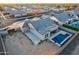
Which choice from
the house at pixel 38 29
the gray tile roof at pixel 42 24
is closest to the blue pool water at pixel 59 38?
the house at pixel 38 29

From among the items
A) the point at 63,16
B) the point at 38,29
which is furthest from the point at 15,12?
the point at 63,16

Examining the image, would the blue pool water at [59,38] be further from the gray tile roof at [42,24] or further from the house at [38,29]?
the gray tile roof at [42,24]

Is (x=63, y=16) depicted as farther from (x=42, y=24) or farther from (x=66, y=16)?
(x=42, y=24)

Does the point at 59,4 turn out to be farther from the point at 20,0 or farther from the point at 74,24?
the point at 20,0

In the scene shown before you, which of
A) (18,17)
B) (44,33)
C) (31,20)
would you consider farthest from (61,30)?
(18,17)

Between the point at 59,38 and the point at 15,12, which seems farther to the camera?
the point at 15,12

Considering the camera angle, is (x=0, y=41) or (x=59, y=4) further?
(x=59, y=4)

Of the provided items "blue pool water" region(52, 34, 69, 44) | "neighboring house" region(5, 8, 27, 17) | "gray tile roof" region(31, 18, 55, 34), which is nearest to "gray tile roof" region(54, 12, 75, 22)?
"gray tile roof" region(31, 18, 55, 34)
